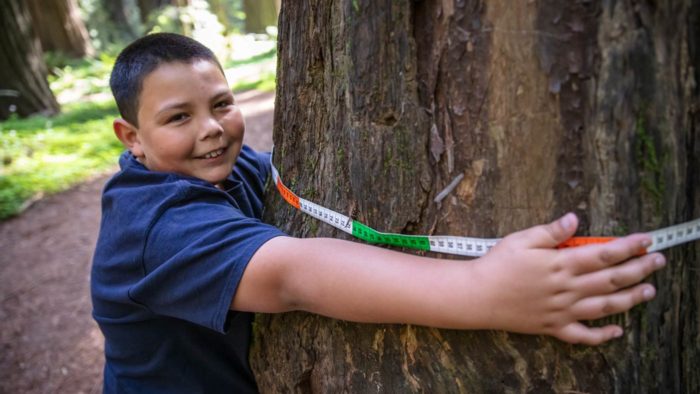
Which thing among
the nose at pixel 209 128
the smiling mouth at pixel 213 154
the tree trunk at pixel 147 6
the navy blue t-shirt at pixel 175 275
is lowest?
the tree trunk at pixel 147 6

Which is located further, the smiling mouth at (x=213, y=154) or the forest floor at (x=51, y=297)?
the forest floor at (x=51, y=297)

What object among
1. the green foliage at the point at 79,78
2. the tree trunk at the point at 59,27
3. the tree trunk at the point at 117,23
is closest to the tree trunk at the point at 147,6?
the tree trunk at the point at 59,27

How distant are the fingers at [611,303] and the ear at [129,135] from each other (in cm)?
177

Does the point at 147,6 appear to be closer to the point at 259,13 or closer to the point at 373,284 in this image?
the point at 259,13

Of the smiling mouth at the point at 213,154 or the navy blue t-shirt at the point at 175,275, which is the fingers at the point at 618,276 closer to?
the navy blue t-shirt at the point at 175,275

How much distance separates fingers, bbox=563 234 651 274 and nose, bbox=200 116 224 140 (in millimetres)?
1380

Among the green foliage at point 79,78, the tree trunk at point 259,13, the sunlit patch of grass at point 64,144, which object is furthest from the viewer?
the tree trunk at point 259,13

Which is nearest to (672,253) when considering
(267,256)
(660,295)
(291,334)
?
(660,295)

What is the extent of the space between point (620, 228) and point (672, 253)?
16 cm

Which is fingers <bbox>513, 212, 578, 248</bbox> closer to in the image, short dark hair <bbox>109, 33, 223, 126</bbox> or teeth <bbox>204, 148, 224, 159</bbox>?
teeth <bbox>204, 148, 224, 159</bbox>

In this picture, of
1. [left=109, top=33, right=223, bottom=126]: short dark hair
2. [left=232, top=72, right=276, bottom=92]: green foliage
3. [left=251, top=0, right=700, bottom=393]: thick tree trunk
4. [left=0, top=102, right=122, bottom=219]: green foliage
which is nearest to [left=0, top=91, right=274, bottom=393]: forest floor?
[left=0, top=102, right=122, bottom=219]: green foliage

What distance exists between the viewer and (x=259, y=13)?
22391mm

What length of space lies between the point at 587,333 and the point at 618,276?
17cm

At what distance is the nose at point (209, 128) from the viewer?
6.79ft
